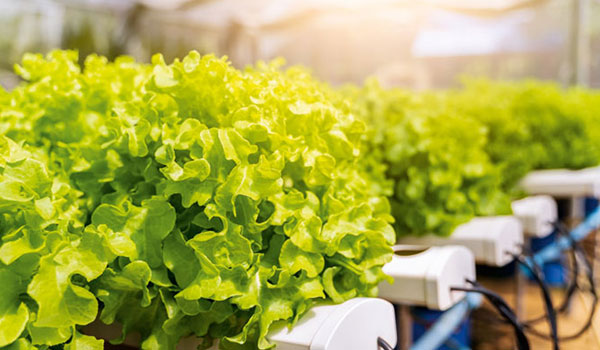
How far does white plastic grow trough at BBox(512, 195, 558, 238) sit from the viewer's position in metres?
1.68

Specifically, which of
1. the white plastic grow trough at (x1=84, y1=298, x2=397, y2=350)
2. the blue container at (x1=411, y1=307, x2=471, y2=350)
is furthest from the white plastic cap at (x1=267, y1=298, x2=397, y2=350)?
the blue container at (x1=411, y1=307, x2=471, y2=350)

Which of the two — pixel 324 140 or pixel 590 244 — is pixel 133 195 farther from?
pixel 590 244

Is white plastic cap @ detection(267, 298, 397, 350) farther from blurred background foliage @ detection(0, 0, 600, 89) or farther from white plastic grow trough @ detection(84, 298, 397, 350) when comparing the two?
blurred background foliage @ detection(0, 0, 600, 89)

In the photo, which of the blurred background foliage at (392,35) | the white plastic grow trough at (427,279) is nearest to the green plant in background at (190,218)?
the white plastic grow trough at (427,279)

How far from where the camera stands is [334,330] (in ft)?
2.26

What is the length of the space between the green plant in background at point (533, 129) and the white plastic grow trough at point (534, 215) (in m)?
0.35

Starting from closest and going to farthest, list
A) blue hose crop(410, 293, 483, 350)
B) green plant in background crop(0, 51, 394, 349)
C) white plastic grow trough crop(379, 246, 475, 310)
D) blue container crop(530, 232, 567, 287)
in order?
green plant in background crop(0, 51, 394, 349) < white plastic grow trough crop(379, 246, 475, 310) < blue hose crop(410, 293, 483, 350) < blue container crop(530, 232, 567, 287)

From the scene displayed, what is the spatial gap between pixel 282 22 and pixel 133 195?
430 cm

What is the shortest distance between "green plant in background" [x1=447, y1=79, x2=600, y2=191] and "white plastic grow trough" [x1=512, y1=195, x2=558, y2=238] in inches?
13.6

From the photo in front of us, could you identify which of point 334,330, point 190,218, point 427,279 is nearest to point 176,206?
point 190,218

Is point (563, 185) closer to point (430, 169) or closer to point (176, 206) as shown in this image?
point (430, 169)

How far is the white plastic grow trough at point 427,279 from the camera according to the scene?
3.18 feet

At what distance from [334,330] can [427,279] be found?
325 mm

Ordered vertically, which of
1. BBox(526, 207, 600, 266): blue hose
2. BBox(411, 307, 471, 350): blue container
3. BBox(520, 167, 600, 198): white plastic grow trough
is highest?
BBox(520, 167, 600, 198): white plastic grow trough
